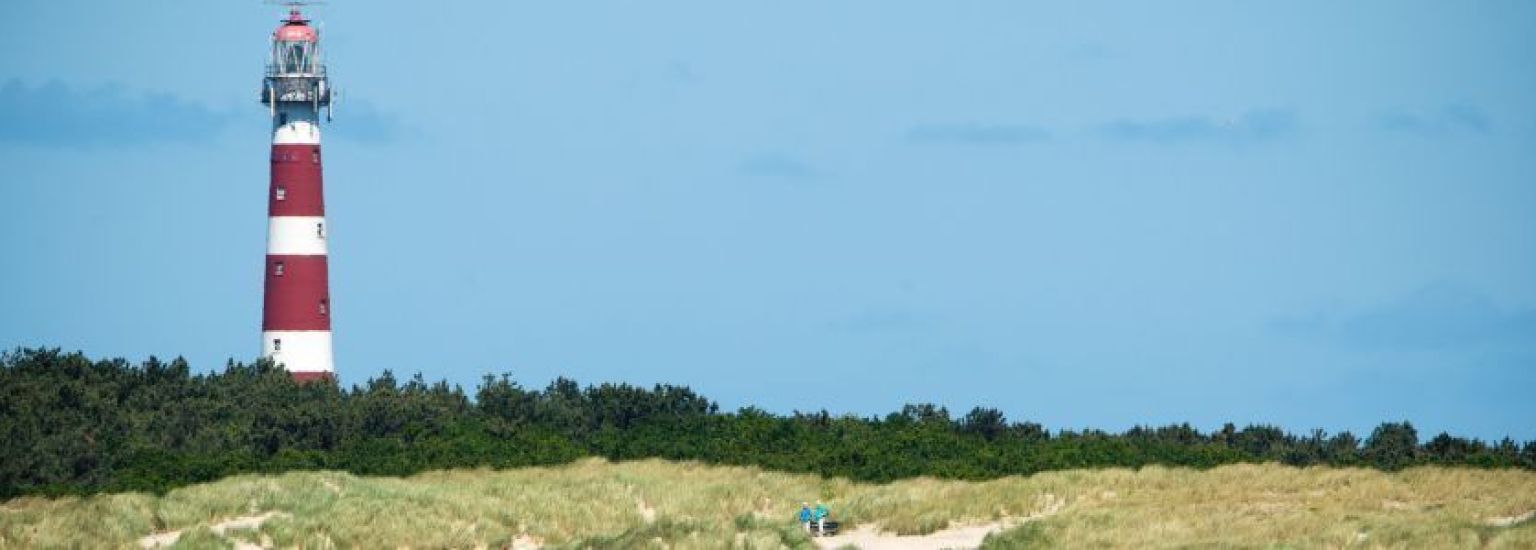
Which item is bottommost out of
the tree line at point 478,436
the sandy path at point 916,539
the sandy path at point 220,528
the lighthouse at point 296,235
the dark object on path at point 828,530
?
the sandy path at point 916,539

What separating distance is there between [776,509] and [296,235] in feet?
69.8

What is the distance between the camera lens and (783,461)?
6438cm

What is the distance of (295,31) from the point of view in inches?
3120

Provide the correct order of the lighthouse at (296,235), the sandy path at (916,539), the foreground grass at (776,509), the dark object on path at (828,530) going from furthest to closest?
the lighthouse at (296,235) → the dark object on path at (828,530) → the sandy path at (916,539) → the foreground grass at (776,509)

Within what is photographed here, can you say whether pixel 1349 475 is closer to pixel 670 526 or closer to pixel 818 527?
pixel 818 527

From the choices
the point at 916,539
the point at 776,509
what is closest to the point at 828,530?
the point at 916,539

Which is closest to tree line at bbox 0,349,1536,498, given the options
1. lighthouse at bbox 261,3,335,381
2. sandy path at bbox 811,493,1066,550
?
lighthouse at bbox 261,3,335,381

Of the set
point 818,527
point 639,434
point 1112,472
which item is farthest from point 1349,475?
point 639,434

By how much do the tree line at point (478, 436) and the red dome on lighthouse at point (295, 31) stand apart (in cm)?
939

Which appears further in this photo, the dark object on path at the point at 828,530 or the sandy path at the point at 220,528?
the dark object on path at the point at 828,530

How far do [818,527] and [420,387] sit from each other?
24864mm

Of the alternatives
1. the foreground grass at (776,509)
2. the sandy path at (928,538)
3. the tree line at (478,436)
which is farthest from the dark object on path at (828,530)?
the tree line at (478,436)

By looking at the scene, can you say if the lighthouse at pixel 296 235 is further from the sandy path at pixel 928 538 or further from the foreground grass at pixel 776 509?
the sandy path at pixel 928 538

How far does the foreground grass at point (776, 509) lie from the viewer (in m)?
48.9
